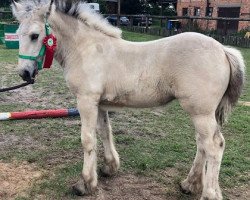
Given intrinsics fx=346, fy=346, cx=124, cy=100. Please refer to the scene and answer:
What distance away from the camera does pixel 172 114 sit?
690 centimetres

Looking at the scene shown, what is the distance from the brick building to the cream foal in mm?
23178

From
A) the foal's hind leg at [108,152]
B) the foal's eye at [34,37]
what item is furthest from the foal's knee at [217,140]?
the foal's eye at [34,37]

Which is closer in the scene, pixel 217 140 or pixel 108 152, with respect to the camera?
pixel 217 140

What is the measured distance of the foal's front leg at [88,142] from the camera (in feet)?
12.1

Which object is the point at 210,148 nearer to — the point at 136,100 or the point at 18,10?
the point at 136,100

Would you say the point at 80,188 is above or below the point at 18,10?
below

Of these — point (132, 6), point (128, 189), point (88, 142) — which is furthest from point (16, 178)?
point (132, 6)

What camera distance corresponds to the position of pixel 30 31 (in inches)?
137

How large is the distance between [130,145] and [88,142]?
5.46ft

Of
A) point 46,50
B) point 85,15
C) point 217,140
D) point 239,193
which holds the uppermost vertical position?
point 85,15

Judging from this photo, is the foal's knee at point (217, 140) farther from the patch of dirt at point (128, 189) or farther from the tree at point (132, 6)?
the tree at point (132, 6)

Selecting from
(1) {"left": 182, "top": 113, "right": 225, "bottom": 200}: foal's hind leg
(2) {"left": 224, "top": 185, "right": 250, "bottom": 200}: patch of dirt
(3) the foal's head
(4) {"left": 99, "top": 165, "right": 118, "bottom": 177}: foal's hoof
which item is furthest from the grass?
(3) the foal's head

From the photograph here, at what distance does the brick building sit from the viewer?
2805 cm

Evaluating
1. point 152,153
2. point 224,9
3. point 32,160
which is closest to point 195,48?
point 152,153
